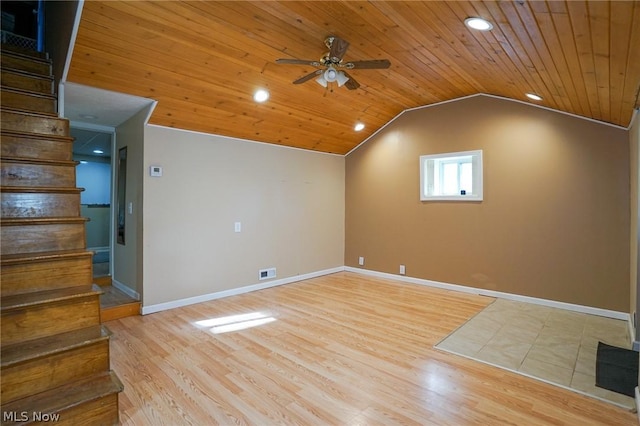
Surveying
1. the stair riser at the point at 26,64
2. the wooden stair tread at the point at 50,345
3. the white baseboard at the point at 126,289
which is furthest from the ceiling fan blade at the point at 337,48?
the white baseboard at the point at 126,289

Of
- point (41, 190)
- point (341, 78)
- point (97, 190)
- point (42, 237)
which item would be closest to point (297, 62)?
point (341, 78)

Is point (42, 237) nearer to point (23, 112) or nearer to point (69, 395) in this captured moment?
point (69, 395)

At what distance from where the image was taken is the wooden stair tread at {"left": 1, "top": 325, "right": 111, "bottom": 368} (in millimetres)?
1691

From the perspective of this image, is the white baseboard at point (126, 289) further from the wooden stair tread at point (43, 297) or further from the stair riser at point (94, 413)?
the stair riser at point (94, 413)

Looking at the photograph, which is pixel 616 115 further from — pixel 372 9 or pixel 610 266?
pixel 372 9

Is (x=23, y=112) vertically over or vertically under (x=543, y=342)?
over

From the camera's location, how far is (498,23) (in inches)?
82.8

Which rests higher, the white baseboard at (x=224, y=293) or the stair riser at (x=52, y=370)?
the stair riser at (x=52, y=370)

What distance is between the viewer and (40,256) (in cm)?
208

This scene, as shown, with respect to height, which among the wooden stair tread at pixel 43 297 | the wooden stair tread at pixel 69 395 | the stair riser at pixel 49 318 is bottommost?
the wooden stair tread at pixel 69 395

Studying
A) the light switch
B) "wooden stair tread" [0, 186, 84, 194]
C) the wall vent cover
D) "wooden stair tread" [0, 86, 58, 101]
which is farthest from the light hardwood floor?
"wooden stair tread" [0, 86, 58, 101]

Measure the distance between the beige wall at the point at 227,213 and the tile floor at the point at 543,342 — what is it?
9.64 ft

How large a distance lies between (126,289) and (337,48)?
4005mm

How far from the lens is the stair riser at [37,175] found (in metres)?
2.41
